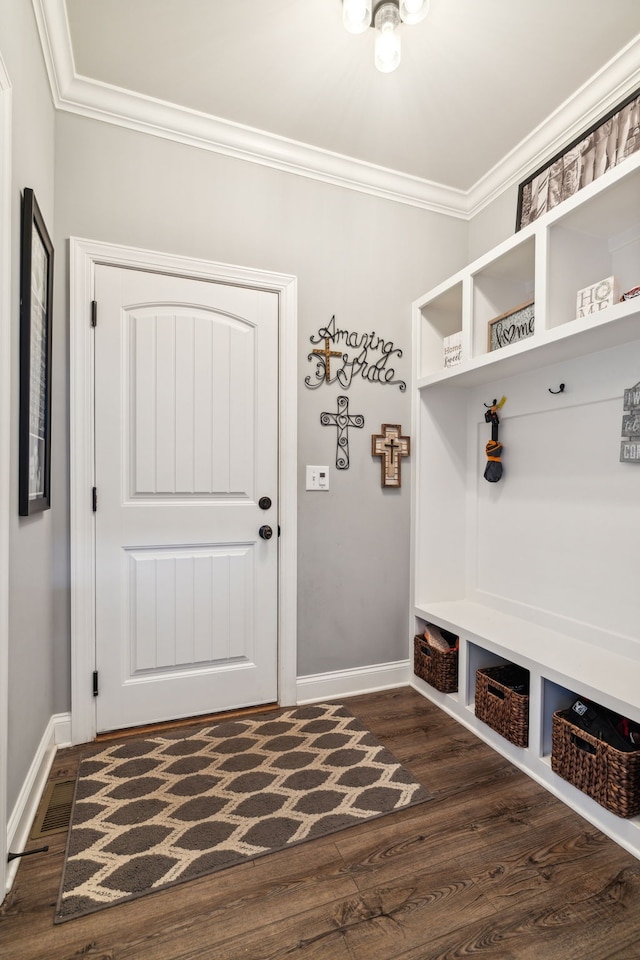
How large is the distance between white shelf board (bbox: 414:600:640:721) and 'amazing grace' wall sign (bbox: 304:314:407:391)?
1.26m

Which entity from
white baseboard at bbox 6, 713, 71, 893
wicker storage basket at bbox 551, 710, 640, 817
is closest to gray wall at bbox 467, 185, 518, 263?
wicker storage basket at bbox 551, 710, 640, 817

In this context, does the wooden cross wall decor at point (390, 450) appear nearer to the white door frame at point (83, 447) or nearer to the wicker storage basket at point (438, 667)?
the wicker storage basket at point (438, 667)

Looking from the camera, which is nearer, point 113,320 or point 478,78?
point 478,78

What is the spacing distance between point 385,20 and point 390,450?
68.3 inches

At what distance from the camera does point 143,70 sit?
2035 mm

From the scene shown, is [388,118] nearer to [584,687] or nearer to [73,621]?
[584,687]

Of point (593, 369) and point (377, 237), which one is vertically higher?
point (377, 237)

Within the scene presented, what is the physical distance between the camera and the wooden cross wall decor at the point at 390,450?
2668mm

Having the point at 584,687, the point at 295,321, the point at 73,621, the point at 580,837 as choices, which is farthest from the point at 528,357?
the point at 73,621

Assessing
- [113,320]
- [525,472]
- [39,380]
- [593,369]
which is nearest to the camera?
[39,380]

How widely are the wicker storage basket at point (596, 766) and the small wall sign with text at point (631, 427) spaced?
979 mm

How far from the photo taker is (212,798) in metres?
1.76

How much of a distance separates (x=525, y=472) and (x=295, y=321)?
1351mm

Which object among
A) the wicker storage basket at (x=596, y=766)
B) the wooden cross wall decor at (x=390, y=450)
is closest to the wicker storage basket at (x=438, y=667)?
the wicker storage basket at (x=596, y=766)
